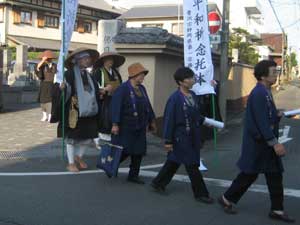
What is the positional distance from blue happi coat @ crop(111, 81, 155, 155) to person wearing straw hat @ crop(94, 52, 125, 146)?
1.10m

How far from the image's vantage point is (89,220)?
16.4 feet

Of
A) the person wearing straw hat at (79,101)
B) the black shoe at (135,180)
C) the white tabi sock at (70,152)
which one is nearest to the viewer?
the black shoe at (135,180)

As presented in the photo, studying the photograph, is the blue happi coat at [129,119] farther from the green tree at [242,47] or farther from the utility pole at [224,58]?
the green tree at [242,47]

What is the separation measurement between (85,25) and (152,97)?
1440 inches

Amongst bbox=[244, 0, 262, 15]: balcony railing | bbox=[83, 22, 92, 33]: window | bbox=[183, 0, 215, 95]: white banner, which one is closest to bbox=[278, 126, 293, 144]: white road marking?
bbox=[183, 0, 215, 95]: white banner

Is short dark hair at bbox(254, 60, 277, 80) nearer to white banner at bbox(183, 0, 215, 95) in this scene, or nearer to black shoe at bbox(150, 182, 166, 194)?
black shoe at bbox(150, 182, 166, 194)

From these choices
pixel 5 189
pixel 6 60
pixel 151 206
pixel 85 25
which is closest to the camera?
pixel 151 206

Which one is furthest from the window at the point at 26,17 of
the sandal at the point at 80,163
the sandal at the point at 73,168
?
the sandal at the point at 73,168

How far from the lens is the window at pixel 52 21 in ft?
137

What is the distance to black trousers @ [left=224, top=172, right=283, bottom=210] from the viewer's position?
509cm

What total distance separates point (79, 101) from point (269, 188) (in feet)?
10.3

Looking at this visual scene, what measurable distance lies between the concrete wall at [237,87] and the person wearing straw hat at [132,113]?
39.0 feet

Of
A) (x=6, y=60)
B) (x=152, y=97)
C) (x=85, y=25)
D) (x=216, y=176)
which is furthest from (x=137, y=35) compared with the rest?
(x=85, y=25)

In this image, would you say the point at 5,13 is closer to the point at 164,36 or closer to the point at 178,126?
the point at 164,36
